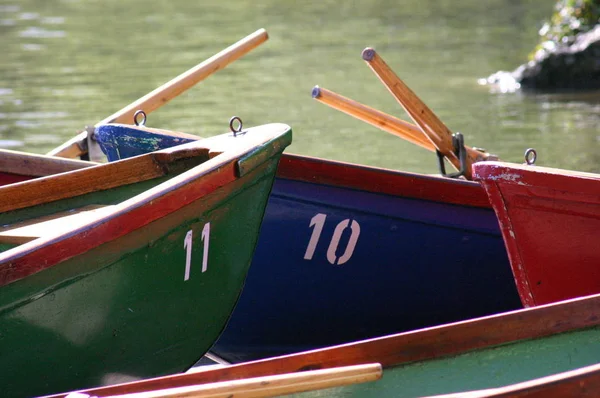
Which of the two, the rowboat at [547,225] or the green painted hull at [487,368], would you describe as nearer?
the green painted hull at [487,368]

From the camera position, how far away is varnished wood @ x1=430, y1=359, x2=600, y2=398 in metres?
2.92

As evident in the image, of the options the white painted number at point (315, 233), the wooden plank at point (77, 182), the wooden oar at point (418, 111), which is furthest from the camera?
the wooden oar at point (418, 111)

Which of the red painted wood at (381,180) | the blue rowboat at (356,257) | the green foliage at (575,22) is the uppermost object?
the green foliage at (575,22)

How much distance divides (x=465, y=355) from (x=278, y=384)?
2.39 ft

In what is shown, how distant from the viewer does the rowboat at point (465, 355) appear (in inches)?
128

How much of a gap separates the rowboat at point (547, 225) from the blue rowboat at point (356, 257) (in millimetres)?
587

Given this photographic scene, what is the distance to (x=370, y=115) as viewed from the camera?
603cm

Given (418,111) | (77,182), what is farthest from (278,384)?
(418,111)

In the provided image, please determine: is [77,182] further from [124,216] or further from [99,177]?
[124,216]

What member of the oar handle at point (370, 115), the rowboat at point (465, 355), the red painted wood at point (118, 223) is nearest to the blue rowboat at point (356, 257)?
the red painted wood at point (118, 223)

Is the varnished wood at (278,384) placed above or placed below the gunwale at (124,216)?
below

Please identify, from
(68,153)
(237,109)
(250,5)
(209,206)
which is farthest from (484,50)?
(209,206)

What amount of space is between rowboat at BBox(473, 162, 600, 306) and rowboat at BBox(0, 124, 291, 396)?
2.98 ft

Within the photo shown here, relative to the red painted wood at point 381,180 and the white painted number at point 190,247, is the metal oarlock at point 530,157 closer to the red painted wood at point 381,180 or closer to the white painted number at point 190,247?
the red painted wood at point 381,180
